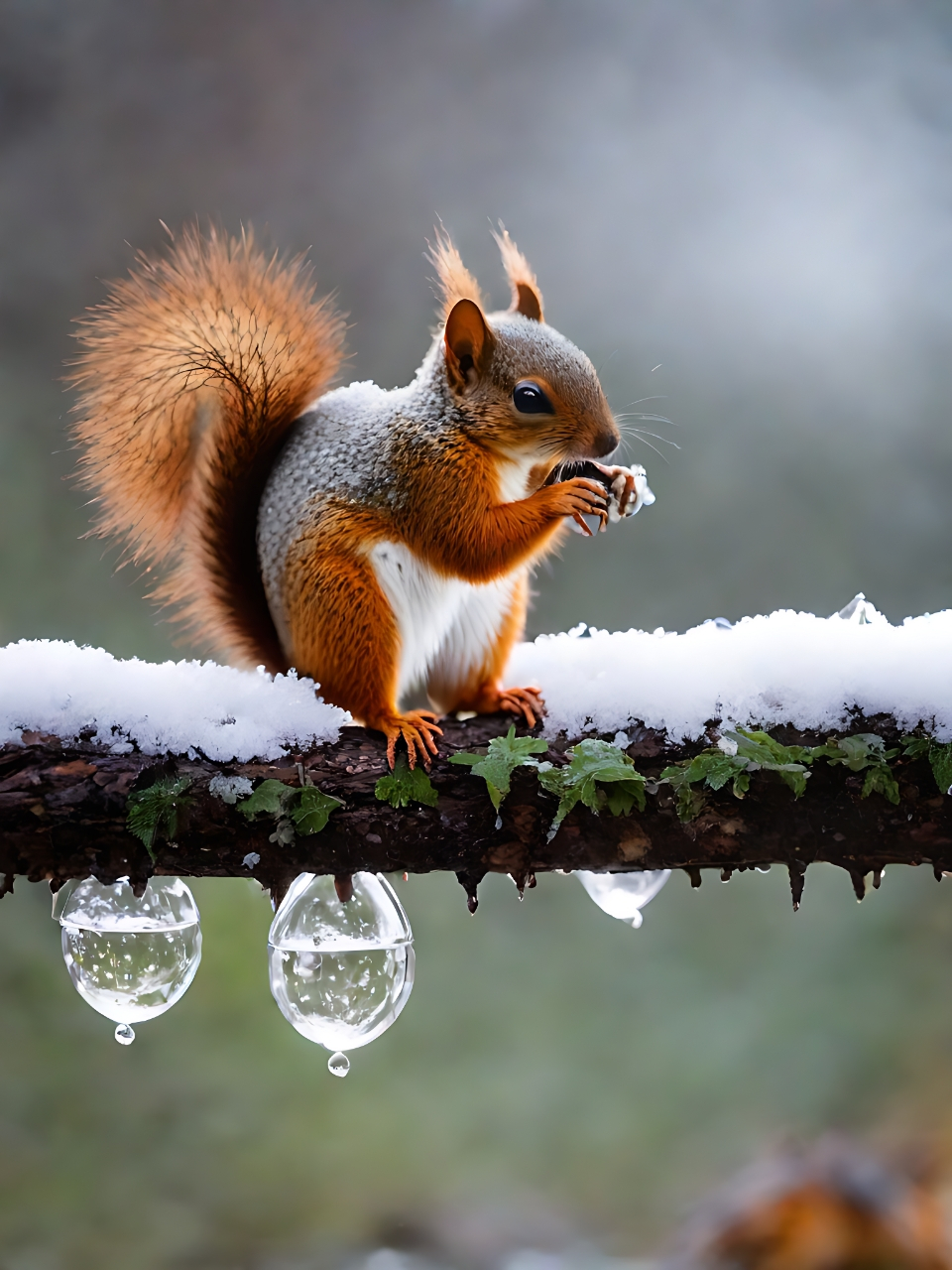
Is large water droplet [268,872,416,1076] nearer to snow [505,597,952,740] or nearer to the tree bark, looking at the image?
the tree bark

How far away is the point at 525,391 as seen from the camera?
1.12m

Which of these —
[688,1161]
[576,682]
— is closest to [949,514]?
[688,1161]

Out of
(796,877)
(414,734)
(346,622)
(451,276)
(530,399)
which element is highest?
(451,276)

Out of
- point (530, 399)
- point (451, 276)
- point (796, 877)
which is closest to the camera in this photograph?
point (796, 877)

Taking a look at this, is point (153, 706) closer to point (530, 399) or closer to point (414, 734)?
point (414, 734)

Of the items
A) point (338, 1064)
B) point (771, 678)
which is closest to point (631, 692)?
point (771, 678)

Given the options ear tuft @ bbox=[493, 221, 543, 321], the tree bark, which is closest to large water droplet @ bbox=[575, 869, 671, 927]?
the tree bark

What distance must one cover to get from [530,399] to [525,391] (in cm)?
1

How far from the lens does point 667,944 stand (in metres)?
2.61

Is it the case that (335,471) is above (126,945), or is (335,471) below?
above

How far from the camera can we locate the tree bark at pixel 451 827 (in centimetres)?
91

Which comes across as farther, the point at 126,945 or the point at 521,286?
the point at 521,286

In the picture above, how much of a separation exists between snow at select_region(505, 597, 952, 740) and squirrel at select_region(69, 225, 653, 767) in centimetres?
11

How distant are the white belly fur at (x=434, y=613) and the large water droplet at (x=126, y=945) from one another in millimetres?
335
